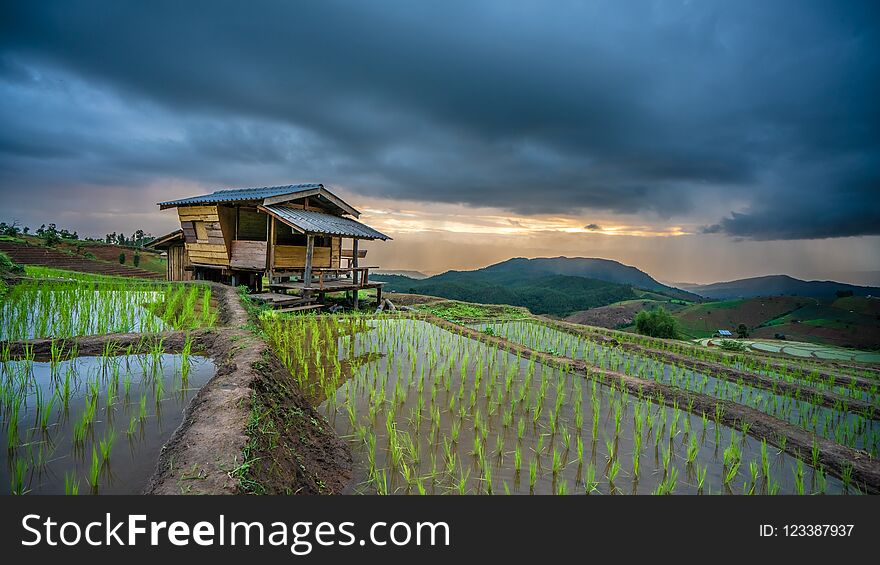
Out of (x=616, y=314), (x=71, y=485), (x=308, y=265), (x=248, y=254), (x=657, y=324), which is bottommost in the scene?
(x=616, y=314)

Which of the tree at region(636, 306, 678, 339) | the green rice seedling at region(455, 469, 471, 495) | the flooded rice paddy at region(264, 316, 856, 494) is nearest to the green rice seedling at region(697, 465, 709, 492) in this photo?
the flooded rice paddy at region(264, 316, 856, 494)

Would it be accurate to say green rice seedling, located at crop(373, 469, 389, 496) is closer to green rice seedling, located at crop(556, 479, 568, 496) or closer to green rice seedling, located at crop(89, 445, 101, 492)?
green rice seedling, located at crop(556, 479, 568, 496)

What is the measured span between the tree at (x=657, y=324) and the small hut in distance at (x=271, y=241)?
14142mm

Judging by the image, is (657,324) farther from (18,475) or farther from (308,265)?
(18,475)

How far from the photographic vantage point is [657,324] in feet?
66.5

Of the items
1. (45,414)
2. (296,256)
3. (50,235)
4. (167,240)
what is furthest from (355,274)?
(50,235)

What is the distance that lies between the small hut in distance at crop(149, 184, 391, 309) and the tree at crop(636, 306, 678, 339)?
46.4 ft

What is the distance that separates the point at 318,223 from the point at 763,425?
495 inches

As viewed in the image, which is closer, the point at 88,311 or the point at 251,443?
the point at 251,443

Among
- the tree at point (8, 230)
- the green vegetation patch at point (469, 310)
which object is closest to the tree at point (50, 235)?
the tree at point (8, 230)

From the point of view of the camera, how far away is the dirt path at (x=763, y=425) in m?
3.72

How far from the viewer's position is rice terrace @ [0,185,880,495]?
2.93 meters

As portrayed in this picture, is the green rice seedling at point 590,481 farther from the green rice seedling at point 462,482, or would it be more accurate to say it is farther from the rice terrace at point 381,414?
the green rice seedling at point 462,482
